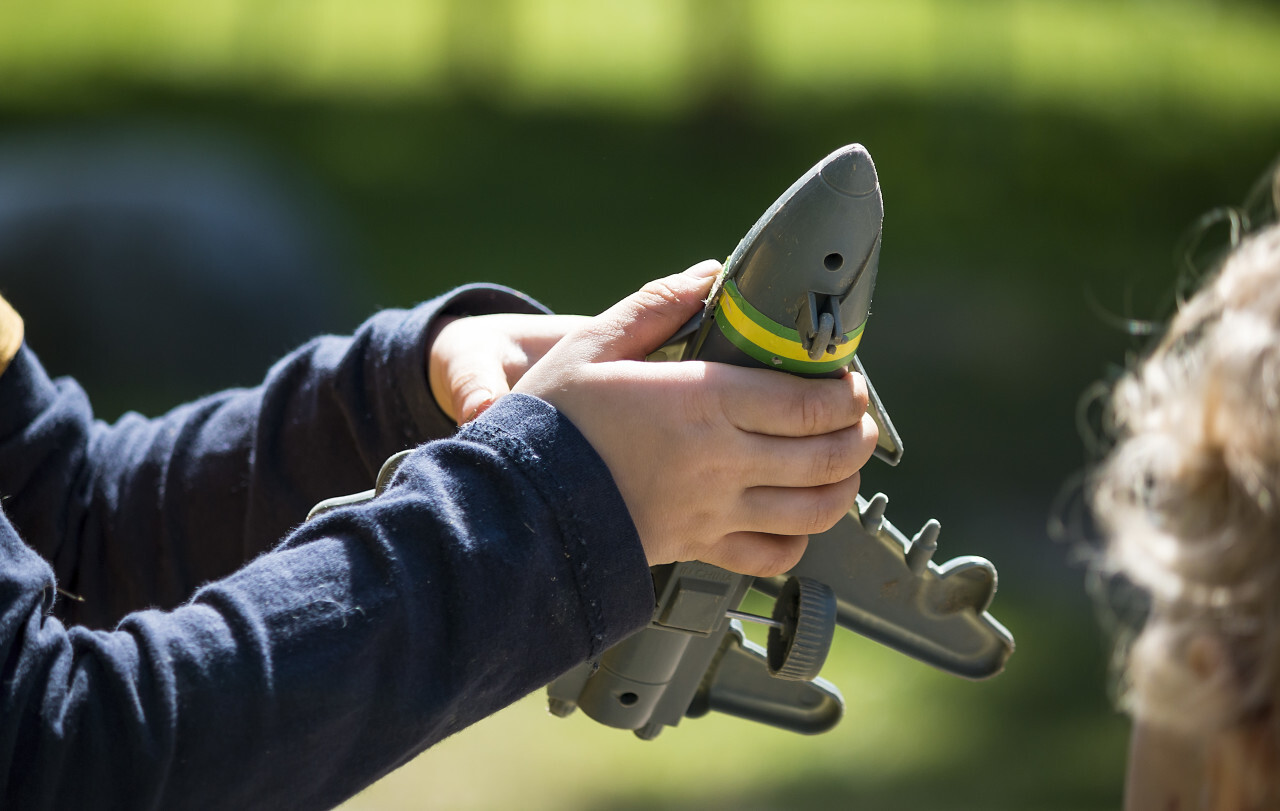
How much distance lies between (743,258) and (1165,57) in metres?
7.17

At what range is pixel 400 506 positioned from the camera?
0.74 m

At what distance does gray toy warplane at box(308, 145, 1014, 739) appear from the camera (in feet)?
2.72

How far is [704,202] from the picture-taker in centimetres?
541

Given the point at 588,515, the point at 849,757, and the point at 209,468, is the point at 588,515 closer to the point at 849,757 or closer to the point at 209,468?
the point at 209,468

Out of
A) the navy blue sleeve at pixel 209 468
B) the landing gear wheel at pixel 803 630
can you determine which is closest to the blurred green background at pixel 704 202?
the navy blue sleeve at pixel 209 468

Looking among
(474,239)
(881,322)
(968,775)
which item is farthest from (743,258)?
(474,239)

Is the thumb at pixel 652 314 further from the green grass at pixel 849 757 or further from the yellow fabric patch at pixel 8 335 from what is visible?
the green grass at pixel 849 757

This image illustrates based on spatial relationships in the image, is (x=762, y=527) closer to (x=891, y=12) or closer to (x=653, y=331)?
(x=653, y=331)

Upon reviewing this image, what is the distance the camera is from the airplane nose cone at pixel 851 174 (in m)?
0.82

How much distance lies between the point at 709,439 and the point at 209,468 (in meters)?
0.59

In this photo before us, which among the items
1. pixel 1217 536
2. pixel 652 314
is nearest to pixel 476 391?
pixel 652 314

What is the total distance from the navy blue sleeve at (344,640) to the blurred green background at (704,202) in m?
1.95

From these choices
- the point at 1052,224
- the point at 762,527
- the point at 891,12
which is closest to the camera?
the point at 762,527

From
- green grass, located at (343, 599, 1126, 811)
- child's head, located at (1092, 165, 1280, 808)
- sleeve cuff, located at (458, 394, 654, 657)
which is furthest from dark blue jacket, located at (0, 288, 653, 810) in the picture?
green grass, located at (343, 599, 1126, 811)
